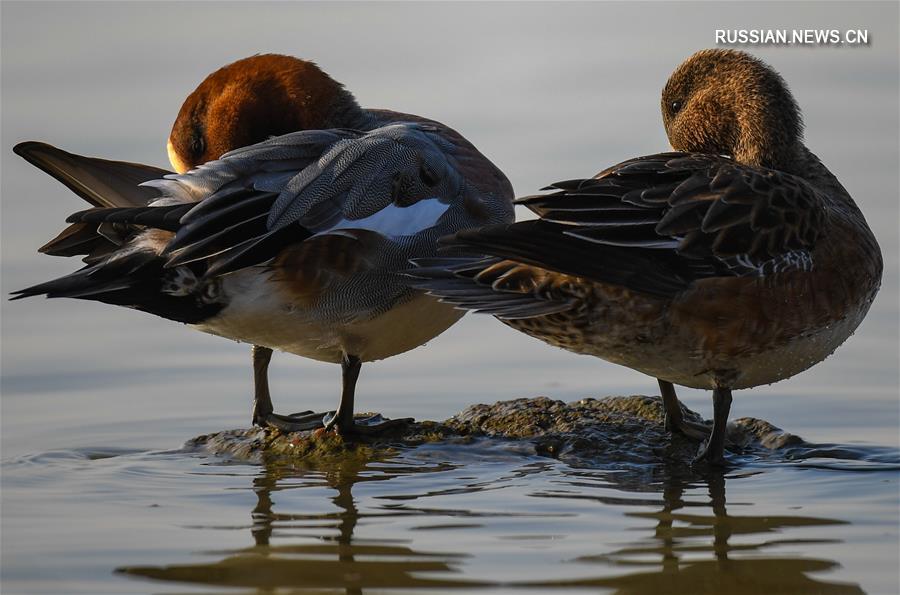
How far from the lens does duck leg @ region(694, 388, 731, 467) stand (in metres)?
4.63

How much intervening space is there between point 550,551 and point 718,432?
1.10 metres

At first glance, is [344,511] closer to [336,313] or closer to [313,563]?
[313,563]

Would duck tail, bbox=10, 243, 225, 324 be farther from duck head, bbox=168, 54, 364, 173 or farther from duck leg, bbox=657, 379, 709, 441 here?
duck leg, bbox=657, 379, 709, 441

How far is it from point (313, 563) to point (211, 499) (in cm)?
75

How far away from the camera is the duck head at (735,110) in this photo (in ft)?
17.0

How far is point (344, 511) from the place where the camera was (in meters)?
4.19

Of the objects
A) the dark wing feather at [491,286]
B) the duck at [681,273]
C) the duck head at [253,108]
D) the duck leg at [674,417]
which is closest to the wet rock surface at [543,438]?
the duck leg at [674,417]

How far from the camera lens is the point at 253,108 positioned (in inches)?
208

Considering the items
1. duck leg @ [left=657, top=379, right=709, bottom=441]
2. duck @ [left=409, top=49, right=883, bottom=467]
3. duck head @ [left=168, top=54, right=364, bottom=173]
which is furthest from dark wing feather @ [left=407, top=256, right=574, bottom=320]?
duck head @ [left=168, top=54, right=364, bottom=173]

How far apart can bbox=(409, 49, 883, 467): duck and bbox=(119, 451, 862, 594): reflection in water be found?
0.40 meters

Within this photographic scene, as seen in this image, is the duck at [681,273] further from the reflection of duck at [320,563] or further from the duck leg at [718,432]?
the reflection of duck at [320,563]

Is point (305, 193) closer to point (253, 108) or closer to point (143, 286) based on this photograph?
point (143, 286)

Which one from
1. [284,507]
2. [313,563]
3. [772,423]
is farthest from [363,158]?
[772,423]

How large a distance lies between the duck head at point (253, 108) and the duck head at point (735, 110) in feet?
3.89
